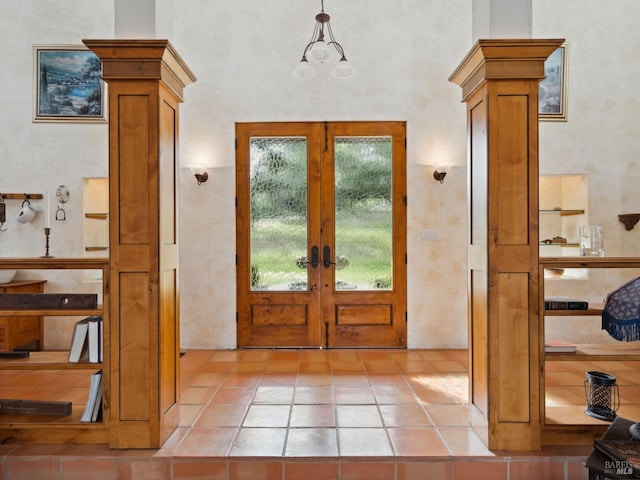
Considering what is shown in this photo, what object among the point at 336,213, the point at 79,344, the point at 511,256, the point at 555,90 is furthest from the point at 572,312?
the point at 555,90

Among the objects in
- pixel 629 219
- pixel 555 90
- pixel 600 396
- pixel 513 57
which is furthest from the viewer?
pixel 555 90

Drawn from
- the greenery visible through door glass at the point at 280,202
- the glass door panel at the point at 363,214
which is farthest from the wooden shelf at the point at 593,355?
the greenery visible through door glass at the point at 280,202

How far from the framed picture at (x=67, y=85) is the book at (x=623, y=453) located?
5064 millimetres

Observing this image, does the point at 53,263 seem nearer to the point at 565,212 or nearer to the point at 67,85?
the point at 67,85

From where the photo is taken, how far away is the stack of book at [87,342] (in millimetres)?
2494

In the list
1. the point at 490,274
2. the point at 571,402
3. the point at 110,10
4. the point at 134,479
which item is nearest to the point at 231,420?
the point at 134,479

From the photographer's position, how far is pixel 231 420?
283cm

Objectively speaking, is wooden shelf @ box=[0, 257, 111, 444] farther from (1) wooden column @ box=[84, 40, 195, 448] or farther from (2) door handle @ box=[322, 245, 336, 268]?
(2) door handle @ box=[322, 245, 336, 268]

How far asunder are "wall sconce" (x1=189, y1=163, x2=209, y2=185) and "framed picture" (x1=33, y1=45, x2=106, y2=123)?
1.12 m

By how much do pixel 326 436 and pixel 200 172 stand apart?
10.2 feet

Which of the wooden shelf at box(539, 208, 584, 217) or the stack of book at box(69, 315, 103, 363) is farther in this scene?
the wooden shelf at box(539, 208, 584, 217)

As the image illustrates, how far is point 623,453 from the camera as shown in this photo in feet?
6.32

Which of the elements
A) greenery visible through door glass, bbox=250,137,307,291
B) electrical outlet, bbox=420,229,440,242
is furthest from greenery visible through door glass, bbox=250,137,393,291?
electrical outlet, bbox=420,229,440,242

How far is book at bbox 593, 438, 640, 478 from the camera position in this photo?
1837 millimetres
